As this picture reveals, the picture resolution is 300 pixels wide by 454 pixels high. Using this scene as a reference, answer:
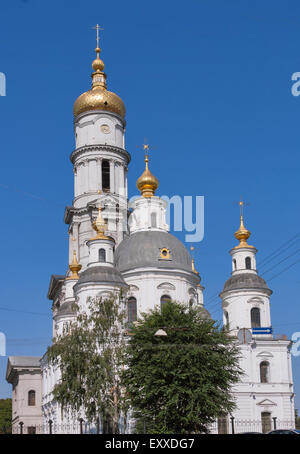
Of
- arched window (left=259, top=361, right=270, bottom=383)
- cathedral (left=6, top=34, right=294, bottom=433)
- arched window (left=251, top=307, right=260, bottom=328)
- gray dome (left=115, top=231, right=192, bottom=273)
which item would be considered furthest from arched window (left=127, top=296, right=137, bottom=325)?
arched window (left=259, top=361, right=270, bottom=383)

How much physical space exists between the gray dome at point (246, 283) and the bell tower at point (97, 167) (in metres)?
11.8

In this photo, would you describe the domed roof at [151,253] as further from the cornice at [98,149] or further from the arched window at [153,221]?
the cornice at [98,149]

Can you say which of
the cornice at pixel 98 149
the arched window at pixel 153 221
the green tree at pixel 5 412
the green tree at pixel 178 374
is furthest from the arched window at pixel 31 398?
the green tree at pixel 178 374

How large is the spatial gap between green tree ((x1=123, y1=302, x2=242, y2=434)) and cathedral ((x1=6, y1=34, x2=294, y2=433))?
25.5 ft

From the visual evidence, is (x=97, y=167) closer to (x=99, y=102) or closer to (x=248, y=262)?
(x=99, y=102)

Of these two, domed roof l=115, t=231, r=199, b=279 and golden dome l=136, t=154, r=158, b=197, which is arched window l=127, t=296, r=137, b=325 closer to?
domed roof l=115, t=231, r=199, b=279

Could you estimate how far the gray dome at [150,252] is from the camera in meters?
51.8

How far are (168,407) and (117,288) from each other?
14224mm

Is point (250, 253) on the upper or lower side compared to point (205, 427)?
upper

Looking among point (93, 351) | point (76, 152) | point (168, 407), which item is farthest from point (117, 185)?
point (168, 407)

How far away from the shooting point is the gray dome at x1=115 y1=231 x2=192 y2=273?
170 ft

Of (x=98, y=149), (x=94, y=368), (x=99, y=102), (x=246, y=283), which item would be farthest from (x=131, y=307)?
(x=99, y=102)

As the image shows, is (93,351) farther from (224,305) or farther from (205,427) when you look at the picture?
(224,305)

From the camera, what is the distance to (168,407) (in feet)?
112
